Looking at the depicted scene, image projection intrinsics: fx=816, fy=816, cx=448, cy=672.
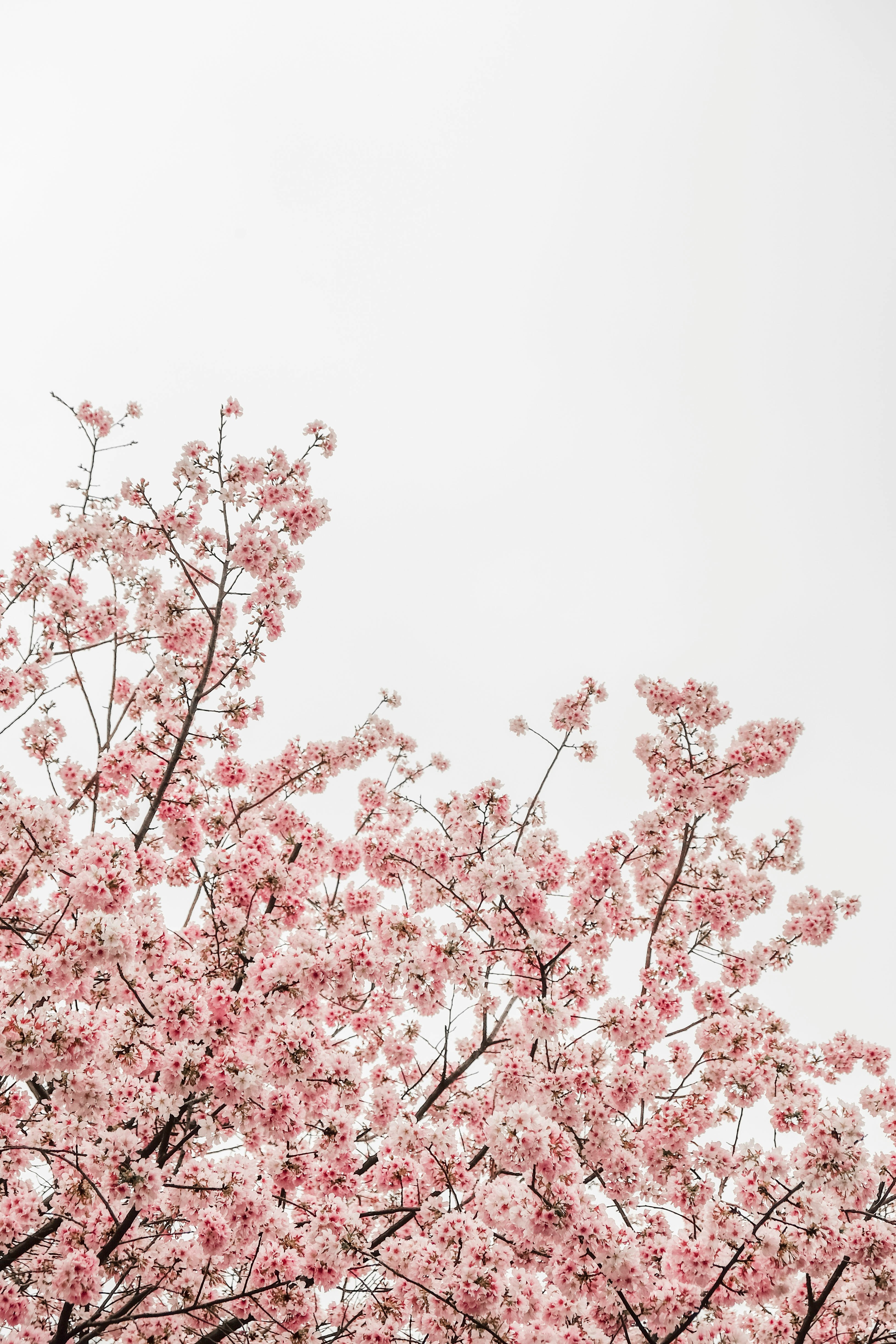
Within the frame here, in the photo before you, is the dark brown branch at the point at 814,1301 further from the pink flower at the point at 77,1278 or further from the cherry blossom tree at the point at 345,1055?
the pink flower at the point at 77,1278

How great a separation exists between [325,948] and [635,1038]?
127 inches

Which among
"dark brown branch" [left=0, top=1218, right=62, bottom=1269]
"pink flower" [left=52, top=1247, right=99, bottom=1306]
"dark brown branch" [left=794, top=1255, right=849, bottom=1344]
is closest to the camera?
"pink flower" [left=52, top=1247, right=99, bottom=1306]

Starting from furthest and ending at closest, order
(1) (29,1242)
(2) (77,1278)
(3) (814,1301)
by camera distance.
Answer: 1. (3) (814,1301)
2. (1) (29,1242)
3. (2) (77,1278)

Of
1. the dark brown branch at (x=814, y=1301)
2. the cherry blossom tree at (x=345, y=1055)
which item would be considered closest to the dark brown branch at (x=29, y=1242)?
the cherry blossom tree at (x=345, y=1055)

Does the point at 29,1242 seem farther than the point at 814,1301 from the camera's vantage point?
No

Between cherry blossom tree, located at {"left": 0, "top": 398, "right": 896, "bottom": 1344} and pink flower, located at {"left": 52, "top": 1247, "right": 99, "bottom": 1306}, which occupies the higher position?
cherry blossom tree, located at {"left": 0, "top": 398, "right": 896, "bottom": 1344}

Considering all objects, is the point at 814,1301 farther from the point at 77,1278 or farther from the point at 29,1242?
the point at 29,1242

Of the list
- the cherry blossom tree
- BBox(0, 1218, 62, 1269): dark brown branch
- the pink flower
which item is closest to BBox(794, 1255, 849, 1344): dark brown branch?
the cherry blossom tree

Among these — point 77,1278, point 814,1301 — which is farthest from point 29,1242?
point 814,1301

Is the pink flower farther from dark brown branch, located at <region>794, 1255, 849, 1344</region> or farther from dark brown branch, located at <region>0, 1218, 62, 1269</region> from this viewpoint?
dark brown branch, located at <region>794, 1255, 849, 1344</region>

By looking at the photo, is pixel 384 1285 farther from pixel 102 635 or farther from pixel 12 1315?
pixel 102 635

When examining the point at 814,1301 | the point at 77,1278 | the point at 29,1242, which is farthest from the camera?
the point at 814,1301

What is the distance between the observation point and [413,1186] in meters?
7.46

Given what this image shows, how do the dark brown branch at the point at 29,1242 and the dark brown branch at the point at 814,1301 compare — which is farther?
the dark brown branch at the point at 814,1301
